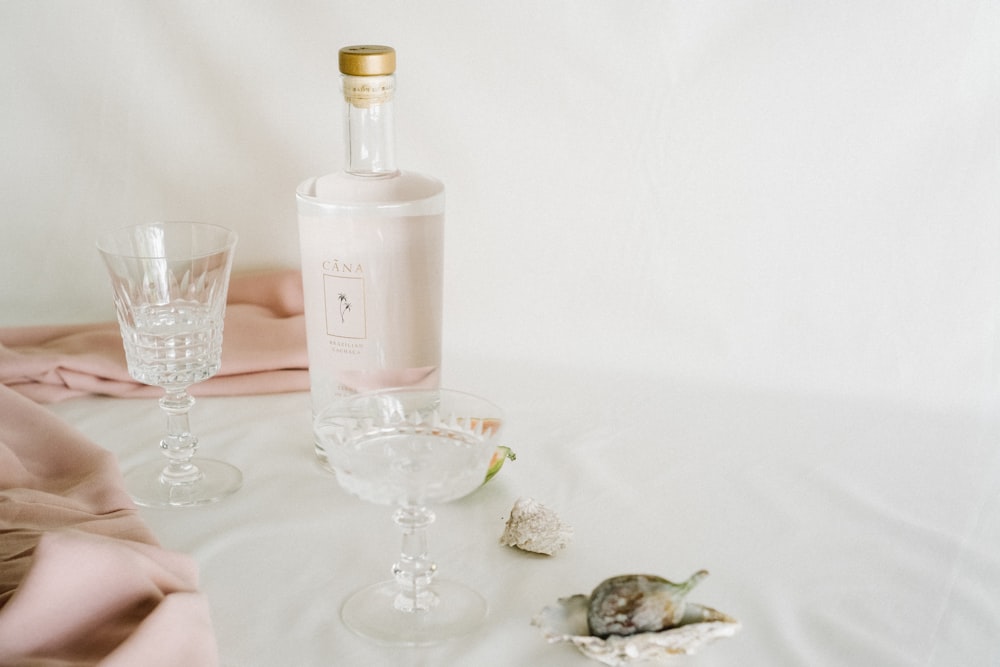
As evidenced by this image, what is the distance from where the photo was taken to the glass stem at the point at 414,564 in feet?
3.22

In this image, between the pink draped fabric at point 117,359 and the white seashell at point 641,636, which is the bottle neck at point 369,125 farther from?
the white seashell at point 641,636

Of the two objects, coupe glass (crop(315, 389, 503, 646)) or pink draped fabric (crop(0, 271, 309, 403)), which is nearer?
coupe glass (crop(315, 389, 503, 646))

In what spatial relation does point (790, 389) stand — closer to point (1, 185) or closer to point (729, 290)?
point (729, 290)

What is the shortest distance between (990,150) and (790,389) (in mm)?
399

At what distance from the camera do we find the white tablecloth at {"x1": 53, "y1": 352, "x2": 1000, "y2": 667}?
100 centimetres

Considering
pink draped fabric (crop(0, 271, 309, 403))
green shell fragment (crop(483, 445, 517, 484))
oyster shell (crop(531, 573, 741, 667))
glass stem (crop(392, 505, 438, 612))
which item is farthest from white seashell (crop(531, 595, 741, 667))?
pink draped fabric (crop(0, 271, 309, 403))

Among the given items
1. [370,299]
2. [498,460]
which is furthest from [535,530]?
[370,299]

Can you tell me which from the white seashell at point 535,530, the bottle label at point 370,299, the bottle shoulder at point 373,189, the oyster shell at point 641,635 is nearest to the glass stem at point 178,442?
the bottle label at point 370,299

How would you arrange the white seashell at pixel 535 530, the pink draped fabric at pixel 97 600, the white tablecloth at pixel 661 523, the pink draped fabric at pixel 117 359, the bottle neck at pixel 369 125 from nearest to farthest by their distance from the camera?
the pink draped fabric at pixel 97 600
the white tablecloth at pixel 661 523
the white seashell at pixel 535 530
the bottle neck at pixel 369 125
the pink draped fabric at pixel 117 359

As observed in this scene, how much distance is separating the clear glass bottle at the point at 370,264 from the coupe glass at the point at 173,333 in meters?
0.11

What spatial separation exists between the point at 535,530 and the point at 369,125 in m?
0.47

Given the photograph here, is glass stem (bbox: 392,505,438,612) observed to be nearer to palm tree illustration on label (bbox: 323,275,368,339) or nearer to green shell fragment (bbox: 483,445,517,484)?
green shell fragment (bbox: 483,445,517,484)

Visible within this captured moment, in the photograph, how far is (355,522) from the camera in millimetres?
1188

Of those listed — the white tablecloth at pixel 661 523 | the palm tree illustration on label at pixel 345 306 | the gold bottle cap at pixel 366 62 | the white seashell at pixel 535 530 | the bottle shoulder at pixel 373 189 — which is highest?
the gold bottle cap at pixel 366 62
